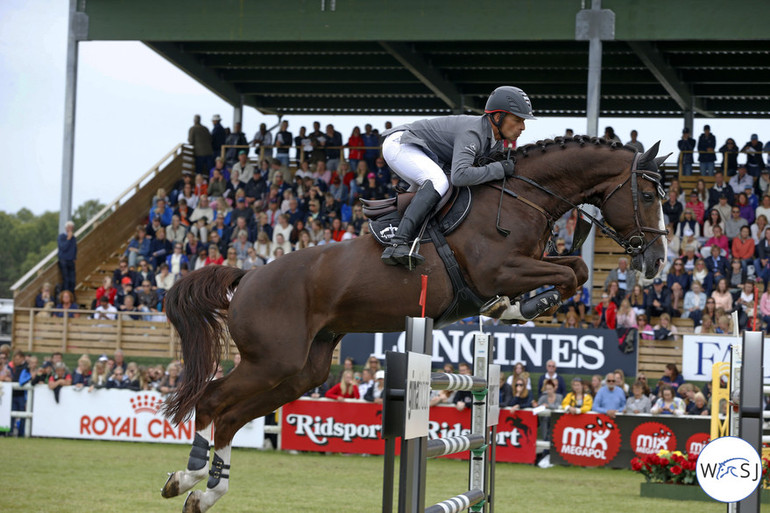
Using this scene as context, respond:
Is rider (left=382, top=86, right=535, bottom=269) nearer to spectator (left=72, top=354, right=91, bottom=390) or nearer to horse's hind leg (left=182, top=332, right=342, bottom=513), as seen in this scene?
horse's hind leg (left=182, top=332, right=342, bottom=513)

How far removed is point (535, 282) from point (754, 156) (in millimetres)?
14113

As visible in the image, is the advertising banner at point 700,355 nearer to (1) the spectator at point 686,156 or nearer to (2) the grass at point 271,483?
(2) the grass at point 271,483

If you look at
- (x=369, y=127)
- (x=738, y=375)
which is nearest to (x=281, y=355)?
(x=738, y=375)

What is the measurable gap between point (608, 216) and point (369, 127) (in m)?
16.2

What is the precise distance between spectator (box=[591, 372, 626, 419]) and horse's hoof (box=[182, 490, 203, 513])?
810cm

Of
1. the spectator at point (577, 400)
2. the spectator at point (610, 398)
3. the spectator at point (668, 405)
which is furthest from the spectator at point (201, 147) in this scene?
the spectator at point (668, 405)

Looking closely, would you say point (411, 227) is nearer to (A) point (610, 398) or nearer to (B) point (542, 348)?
(A) point (610, 398)

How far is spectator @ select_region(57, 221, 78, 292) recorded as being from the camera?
60.8 ft

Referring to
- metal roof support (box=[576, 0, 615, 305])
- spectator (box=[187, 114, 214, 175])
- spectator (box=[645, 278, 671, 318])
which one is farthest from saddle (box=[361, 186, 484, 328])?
spectator (box=[187, 114, 214, 175])

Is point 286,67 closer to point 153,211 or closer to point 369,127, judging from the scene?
point 369,127

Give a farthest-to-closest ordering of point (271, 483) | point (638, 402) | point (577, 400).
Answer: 1. point (577, 400)
2. point (638, 402)
3. point (271, 483)

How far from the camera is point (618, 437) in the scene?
12758 millimetres

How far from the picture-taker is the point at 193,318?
6.66 meters

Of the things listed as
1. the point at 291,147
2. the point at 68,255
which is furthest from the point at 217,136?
the point at 68,255
